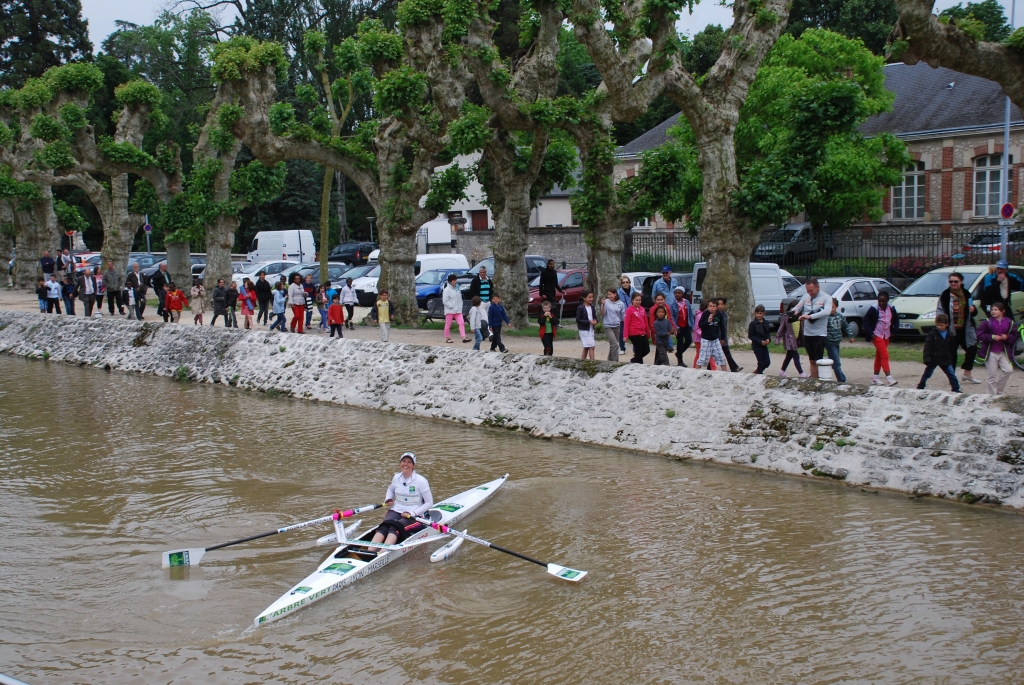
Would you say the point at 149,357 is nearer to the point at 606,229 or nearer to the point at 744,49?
the point at 606,229

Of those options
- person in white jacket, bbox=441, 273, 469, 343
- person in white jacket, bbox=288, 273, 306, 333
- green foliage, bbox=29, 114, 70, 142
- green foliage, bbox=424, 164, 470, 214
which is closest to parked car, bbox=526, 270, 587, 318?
green foliage, bbox=424, 164, 470, 214

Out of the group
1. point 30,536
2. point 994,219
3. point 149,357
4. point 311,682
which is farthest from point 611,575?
point 994,219

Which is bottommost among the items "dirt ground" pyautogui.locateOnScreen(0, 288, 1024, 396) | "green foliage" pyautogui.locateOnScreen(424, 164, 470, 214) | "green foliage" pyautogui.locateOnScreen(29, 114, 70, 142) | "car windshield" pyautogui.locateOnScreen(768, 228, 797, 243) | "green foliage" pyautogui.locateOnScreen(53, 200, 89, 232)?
"dirt ground" pyautogui.locateOnScreen(0, 288, 1024, 396)

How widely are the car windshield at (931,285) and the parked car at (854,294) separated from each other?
85 centimetres

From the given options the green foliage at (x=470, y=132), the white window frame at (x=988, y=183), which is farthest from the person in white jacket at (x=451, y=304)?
the white window frame at (x=988, y=183)

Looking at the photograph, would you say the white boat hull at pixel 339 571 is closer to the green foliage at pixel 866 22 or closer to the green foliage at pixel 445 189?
the green foliage at pixel 445 189

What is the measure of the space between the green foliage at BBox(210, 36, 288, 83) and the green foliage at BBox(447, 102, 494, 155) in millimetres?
6999

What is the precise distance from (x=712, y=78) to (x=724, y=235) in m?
3.23

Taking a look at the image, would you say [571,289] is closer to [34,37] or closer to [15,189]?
[15,189]

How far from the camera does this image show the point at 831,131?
60.3 ft

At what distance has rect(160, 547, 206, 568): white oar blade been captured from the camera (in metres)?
9.93

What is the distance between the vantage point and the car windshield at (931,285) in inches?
798

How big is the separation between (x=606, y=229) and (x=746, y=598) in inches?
539

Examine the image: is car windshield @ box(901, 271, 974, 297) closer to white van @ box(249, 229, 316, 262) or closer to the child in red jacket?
the child in red jacket
